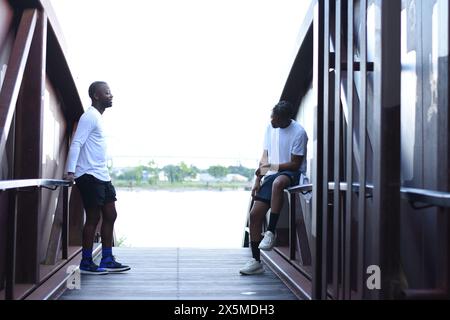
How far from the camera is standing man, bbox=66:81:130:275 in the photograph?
3934 millimetres

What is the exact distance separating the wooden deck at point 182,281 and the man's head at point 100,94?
117cm

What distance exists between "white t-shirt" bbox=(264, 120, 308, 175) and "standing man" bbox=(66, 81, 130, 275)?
3.90 feet

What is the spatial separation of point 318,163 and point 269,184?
163cm

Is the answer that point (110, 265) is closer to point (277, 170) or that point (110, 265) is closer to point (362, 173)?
point (277, 170)

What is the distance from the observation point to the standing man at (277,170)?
4.18m

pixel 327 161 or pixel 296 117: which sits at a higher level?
pixel 296 117

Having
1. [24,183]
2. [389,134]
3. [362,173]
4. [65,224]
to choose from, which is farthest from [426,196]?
[65,224]

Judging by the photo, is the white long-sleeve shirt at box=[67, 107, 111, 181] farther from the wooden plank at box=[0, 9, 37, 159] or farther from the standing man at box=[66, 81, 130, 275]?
the wooden plank at box=[0, 9, 37, 159]

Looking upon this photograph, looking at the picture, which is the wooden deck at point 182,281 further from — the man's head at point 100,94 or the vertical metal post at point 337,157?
the man's head at point 100,94

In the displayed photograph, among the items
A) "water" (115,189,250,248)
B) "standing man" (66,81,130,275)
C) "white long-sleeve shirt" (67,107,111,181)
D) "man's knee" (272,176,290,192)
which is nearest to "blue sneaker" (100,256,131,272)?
"standing man" (66,81,130,275)

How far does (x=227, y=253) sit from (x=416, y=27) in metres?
3.27

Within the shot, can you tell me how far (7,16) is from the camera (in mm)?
3203

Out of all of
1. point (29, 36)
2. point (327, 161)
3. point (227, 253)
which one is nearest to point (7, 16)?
point (29, 36)
